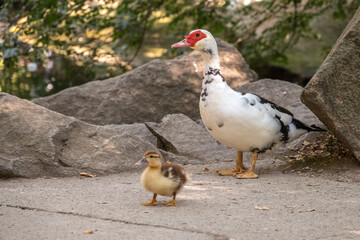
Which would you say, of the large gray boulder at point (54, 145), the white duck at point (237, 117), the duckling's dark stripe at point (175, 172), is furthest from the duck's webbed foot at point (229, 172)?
the duckling's dark stripe at point (175, 172)

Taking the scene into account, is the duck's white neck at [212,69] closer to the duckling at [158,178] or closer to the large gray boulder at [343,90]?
the large gray boulder at [343,90]

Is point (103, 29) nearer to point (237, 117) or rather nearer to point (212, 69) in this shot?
point (212, 69)

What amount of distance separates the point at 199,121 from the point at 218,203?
3404mm

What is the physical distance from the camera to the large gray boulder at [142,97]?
888 centimetres

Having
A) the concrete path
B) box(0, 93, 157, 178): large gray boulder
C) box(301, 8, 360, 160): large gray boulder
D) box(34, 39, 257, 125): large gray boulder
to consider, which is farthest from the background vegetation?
box(301, 8, 360, 160): large gray boulder

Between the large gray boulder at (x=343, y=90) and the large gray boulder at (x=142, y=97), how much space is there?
319 cm

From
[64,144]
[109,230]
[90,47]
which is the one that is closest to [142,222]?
[109,230]

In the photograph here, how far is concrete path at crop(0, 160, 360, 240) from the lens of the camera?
4.22m

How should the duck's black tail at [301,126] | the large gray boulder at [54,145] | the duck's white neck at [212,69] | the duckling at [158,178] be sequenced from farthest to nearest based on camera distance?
1. the duck's black tail at [301,126]
2. the duck's white neck at [212,69]
3. the large gray boulder at [54,145]
4. the duckling at [158,178]

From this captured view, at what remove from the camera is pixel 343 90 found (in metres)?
5.99

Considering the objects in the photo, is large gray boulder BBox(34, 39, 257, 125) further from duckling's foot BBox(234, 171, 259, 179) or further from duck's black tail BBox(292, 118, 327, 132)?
duckling's foot BBox(234, 171, 259, 179)

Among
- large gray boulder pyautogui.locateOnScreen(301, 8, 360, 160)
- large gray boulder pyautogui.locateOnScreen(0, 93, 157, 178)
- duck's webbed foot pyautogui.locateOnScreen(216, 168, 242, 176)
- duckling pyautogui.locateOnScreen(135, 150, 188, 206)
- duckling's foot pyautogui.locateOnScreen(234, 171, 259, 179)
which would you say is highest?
large gray boulder pyautogui.locateOnScreen(301, 8, 360, 160)

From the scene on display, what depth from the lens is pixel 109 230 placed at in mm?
4203

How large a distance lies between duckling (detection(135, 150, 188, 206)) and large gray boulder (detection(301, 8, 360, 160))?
1742mm
